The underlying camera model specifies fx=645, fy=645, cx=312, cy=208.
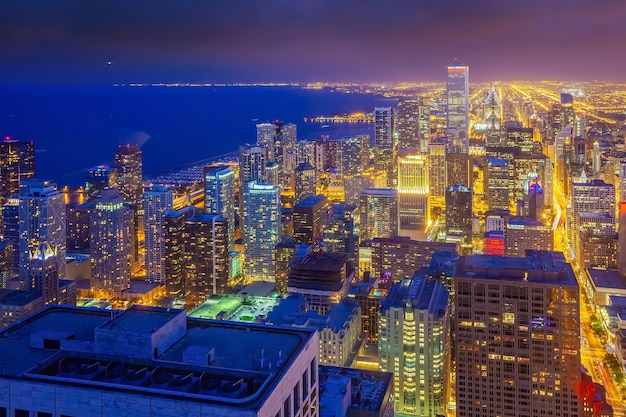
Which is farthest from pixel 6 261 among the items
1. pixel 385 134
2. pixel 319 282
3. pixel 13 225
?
pixel 385 134

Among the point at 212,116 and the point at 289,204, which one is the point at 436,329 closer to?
the point at 289,204

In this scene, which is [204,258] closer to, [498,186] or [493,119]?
[498,186]

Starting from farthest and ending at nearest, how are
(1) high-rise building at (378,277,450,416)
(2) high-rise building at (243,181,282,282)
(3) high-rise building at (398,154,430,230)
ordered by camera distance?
(3) high-rise building at (398,154,430,230) < (2) high-rise building at (243,181,282,282) < (1) high-rise building at (378,277,450,416)

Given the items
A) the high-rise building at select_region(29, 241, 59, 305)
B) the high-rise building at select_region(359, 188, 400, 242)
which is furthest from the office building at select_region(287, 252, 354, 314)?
the high-rise building at select_region(359, 188, 400, 242)

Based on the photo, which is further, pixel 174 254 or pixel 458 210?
pixel 458 210

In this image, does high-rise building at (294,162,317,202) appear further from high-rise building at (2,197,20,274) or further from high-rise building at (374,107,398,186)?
high-rise building at (2,197,20,274)
